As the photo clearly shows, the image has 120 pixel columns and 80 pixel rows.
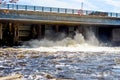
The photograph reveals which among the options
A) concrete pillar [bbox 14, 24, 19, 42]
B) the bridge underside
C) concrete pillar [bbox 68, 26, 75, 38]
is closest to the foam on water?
concrete pillar [bbox 68, 26, 75, 38]

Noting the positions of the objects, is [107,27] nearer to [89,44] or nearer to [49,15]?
[89,44]

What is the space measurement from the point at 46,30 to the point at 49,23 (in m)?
3.08

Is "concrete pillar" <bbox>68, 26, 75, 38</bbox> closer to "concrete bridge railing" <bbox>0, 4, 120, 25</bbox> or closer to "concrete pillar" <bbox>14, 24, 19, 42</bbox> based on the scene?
"concrete bridge railing" <bbox>0, 4, 120, 25</bbox>

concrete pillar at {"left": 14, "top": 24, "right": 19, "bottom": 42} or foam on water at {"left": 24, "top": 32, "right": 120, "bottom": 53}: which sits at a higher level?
concrete pillar at {"left": 14, "top": 24, "right": 19, "bottom": 42}

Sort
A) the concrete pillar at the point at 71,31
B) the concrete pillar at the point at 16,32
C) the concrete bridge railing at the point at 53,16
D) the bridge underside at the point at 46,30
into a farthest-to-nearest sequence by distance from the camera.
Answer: the concrete pillar at the point at 71,31 → the concrete pillar at the point at 16,32 → the bridge underside at the point at 46,30 → the concrete bridge railing at the point at 53,16

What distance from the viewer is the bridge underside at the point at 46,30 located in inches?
2273

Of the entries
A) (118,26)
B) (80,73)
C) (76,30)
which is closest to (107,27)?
(118,26)

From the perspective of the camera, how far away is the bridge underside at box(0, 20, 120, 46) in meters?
57.7

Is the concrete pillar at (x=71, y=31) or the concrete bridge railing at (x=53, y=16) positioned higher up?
the concrete bridge railing at (x=53, y=16)

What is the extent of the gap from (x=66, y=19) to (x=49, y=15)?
3.86 m

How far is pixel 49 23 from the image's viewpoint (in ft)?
201

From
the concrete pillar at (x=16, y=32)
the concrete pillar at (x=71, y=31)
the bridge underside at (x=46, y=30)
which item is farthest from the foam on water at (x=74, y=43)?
the concrete pillar at (x=16, y=32)

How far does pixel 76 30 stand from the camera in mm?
66938

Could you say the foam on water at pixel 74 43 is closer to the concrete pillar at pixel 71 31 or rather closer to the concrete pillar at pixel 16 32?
the concrete pillar at pixel 71 31
